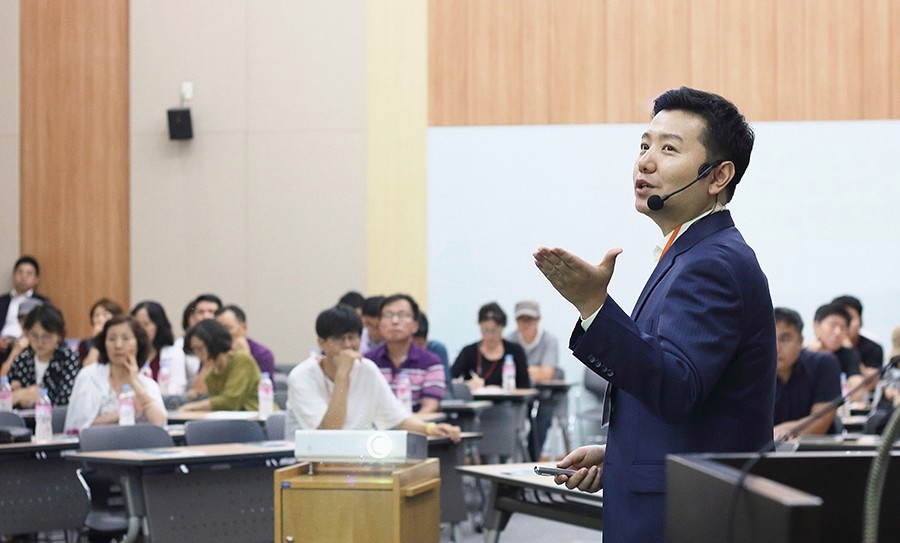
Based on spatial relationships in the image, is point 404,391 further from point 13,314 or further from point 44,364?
point 13,314

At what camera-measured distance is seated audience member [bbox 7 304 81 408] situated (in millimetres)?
7797

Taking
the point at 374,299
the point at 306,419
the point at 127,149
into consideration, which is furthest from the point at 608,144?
the point at 306,419

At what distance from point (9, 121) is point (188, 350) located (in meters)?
4.38

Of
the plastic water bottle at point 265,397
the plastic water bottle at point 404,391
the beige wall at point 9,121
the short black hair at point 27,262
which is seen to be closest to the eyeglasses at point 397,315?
the plastic water bottle at point 404,391

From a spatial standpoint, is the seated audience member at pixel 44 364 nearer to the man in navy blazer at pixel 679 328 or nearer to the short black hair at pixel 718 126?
the man in navy blazer at pixel 679 328

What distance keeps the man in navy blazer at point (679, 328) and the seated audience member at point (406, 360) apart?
194 inches

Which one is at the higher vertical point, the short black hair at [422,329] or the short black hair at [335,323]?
the short black hair at [335,323]

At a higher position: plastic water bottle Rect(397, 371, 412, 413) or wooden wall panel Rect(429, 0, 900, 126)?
wooden wall panel Rect(429, 0, 900, 126)

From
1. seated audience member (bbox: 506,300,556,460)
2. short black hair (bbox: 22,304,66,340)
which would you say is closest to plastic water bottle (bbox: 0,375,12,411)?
short black hair (bbox: 22,304,66,340)

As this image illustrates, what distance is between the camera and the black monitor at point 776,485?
1424 millimetres

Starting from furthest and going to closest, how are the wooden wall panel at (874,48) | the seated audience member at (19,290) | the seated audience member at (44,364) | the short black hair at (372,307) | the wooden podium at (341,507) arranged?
1. the seated audience member at (19,290)
2. the wooden wall panel at (874,48)
3. the short black hair at (372,307)
4. the seated audience member at (44,364)
5. the wooden podium at (341,507)

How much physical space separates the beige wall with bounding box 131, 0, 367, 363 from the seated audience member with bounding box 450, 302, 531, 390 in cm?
208

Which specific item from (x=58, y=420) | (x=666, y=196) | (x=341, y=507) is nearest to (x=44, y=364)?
(x=58, y=420)

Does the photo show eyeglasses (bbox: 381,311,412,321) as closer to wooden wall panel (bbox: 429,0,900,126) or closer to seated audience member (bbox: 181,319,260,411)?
seated audience member (bbox: 181,319,260,411)
